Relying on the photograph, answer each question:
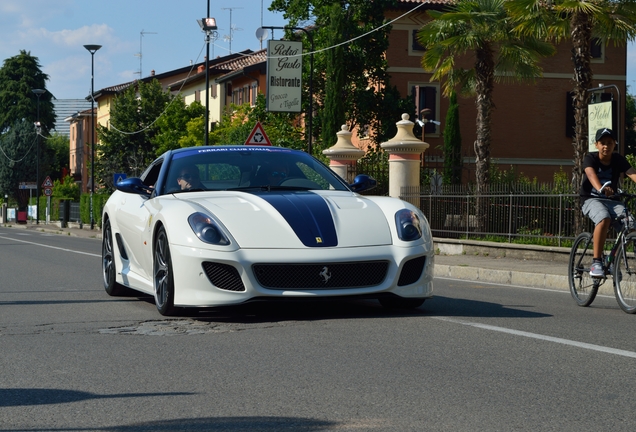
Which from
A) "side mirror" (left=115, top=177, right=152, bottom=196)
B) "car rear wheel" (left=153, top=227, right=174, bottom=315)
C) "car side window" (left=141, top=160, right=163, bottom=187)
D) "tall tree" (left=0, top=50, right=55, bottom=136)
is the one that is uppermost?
"tall tree" (left=0, top=50, right=55, bottom=136)

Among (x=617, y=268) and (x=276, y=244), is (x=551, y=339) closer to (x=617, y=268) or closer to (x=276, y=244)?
(x=276, y=244)

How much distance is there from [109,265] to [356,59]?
31667 millimetres

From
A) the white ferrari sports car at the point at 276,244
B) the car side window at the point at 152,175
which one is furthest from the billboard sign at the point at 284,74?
the white ferrari sports car at the point at 276,244

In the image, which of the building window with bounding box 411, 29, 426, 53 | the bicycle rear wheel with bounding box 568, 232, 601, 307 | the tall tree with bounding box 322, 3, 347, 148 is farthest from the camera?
the building window with bounding box 411, 29, 426, 53

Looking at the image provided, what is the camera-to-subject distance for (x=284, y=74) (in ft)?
101

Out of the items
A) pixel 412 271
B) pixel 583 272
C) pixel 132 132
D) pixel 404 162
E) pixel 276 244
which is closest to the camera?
pixel 276 244

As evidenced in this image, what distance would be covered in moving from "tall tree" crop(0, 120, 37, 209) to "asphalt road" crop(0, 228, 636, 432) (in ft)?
320

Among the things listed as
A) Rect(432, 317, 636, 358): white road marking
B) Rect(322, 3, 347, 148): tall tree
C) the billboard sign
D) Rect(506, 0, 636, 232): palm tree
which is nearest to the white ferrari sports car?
Rect(432, 317, 636, 358): white road marking

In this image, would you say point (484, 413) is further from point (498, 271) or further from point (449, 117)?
point (449, 117)

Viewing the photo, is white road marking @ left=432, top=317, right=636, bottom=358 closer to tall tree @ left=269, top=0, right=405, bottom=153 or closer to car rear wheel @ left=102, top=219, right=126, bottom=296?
car rear wheel @ left=102, top=219, right=126, bottom=296

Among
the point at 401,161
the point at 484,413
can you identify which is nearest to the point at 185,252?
the point at 484,413

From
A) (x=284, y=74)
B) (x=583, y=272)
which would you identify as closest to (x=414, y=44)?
(x=284, y=74)

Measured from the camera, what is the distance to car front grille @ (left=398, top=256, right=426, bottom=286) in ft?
26.8

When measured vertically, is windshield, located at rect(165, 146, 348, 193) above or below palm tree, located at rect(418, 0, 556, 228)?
below
